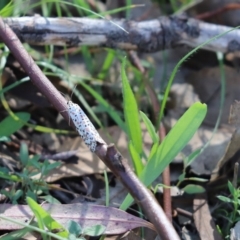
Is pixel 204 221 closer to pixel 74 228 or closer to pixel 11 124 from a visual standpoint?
pixel 74 228

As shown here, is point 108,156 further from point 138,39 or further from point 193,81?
point 193,81

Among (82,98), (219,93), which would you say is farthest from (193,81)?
(82,98)

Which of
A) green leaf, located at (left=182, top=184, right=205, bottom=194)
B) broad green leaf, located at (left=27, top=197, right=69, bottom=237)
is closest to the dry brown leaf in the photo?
green leaf, located at (left=182, top=184, right=205, bottom=194)

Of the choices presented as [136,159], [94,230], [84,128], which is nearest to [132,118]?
[136,159]

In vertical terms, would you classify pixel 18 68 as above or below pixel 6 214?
above

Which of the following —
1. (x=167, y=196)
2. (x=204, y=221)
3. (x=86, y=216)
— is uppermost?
(x=86, y=216)

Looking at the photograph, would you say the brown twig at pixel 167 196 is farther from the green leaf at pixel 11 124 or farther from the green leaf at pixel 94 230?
the green leaf at pixel 11 124
